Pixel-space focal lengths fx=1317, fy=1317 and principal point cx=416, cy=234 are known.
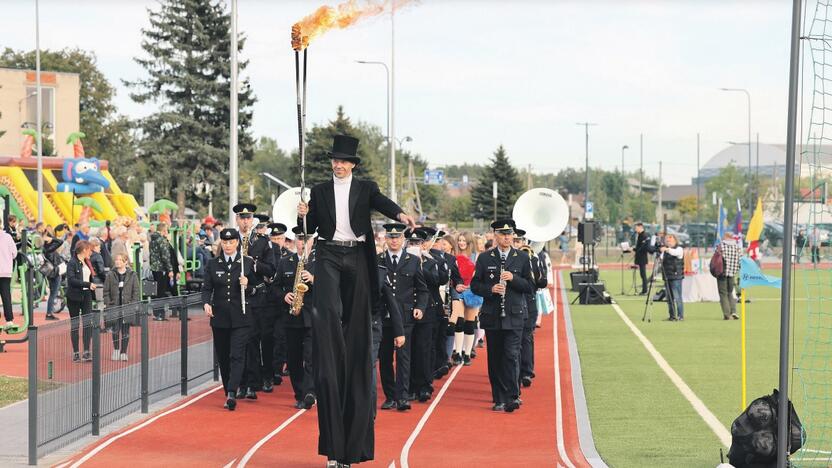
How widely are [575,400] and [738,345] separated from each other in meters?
8.01

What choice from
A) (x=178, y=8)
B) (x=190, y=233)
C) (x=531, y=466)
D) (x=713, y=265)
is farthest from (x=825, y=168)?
(x=178, y=8)

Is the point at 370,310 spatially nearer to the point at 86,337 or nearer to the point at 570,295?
the point at 86,337

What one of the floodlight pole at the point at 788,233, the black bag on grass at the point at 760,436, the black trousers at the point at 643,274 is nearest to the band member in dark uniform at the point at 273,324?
the black bag on grass at the point at 760,436

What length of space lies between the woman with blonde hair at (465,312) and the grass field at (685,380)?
1.74 m

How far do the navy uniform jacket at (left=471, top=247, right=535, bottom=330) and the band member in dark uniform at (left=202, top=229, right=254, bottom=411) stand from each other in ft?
8.32

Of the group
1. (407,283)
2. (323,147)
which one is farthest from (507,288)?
(323,147)

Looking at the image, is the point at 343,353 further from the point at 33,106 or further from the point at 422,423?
the point at 33,106

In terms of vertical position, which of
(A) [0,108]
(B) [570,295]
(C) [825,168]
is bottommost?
(B) [570,295]

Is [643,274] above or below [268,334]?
below

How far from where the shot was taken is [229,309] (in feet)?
46.6

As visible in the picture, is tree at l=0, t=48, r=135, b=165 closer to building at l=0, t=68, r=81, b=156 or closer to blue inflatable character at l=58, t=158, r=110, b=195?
building at l=0, t=68, r=81, b=156

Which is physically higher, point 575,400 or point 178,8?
point 178,8

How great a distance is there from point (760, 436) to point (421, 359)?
618cm

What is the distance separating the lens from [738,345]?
2197 centimetres
